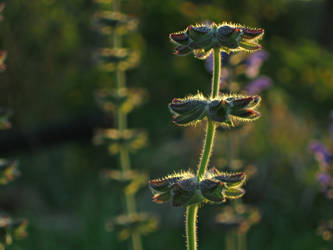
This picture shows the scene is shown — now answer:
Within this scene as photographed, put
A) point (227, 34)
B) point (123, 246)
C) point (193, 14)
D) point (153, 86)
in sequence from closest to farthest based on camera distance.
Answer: point (227, 34), point (123, 246), point (153, 86), point (193, 14)

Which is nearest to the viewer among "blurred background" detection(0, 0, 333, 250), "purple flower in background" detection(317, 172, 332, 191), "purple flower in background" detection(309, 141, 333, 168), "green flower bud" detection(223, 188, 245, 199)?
"green flower bud" detection(223, 188, 245, 199)

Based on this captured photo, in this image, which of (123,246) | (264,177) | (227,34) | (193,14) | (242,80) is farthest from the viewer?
(193,14)

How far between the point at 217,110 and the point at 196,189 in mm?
268

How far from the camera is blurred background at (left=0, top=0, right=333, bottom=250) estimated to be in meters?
5.43

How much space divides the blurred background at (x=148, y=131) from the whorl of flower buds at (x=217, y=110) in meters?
1.81

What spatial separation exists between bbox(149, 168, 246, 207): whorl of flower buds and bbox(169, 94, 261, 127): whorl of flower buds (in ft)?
0.62

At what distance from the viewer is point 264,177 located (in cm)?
622

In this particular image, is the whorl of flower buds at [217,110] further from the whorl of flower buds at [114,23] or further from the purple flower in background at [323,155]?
the whorl of flower buds at [114,23]

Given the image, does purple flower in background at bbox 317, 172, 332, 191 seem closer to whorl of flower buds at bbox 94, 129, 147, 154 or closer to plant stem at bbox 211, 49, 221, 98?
whorl of flower buds at bbox 94, 129, 147, 154

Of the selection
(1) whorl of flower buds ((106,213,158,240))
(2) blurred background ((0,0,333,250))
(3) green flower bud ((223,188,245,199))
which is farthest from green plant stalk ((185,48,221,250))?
(1) whorl of flower buds ((106,213,158,240))

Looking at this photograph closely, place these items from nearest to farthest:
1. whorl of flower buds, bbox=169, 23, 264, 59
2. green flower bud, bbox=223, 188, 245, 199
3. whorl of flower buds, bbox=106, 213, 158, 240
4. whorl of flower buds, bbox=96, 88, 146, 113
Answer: whorl of flower buds, bbox=169, 23, 264, 59 < green flower bud, bbox=223, 188, 245, 199 < whorl of flower buds, bbox=106, 213, 158, 240 < whorl of flower buds, bbox=96, 88, 146, 113

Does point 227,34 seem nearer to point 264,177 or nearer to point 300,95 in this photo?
point 264,177

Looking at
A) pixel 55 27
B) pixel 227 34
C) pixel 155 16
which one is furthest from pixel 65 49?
pixel 227 34

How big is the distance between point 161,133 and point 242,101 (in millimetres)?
7132
